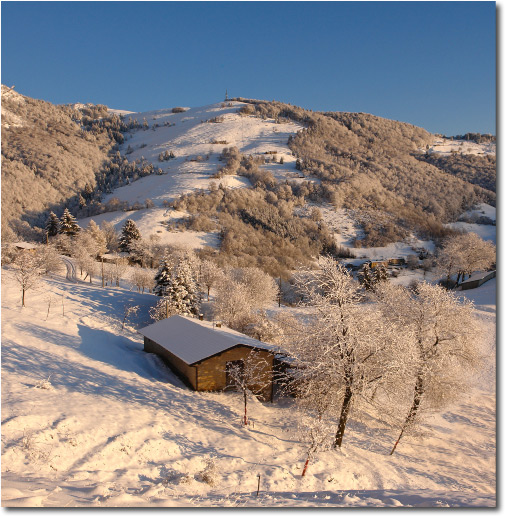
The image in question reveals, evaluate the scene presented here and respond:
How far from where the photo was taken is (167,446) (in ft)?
41.2

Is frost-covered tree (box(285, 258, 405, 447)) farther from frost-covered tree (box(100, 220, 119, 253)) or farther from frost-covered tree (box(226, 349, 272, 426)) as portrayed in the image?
frost-covered tree (box(100, 220, 119, 253))

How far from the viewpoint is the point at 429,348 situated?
667 inches

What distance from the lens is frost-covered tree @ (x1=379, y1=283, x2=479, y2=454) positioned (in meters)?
16.0

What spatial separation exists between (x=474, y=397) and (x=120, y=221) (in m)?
75.9

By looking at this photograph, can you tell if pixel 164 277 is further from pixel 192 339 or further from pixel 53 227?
pixel 53 227

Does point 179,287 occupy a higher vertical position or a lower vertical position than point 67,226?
lower

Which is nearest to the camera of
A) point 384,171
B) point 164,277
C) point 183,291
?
point 183,291

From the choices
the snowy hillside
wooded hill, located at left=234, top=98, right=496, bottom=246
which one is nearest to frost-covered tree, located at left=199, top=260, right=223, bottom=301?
wooded hill, located at left=234, top=98, right=496, bottom=246

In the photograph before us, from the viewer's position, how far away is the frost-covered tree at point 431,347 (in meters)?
16.0

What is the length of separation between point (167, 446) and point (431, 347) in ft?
44.6

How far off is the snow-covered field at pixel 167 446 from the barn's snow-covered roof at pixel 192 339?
180 cm

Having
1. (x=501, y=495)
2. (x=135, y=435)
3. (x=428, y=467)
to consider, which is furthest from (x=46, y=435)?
(x=428, y=467)

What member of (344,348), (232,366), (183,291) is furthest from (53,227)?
(344,348)

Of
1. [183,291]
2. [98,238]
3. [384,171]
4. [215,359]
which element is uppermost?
[384,171]
